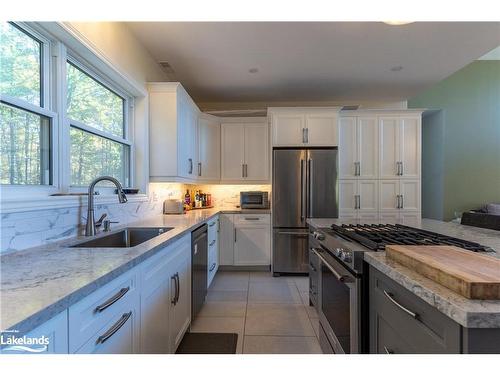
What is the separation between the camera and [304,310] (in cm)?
260

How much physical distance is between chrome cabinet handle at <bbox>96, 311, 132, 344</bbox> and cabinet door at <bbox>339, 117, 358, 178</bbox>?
11.4 ft

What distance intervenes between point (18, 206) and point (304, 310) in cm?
242

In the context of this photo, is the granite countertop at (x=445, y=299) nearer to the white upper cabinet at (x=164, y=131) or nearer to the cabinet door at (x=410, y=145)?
the white upper cabinet at (x=164, y=131)

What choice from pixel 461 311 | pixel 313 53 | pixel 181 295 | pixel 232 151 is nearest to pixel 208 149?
pixel 232 151

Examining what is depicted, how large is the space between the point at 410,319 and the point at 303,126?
10.4 ft

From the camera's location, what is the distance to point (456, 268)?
81 centimetres

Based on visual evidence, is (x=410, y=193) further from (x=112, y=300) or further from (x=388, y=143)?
(x=112, y=300)

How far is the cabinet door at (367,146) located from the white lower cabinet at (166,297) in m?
2.95

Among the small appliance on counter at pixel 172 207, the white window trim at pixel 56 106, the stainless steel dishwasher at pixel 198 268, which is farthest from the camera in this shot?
the small appliance on counter at pixel 172 207

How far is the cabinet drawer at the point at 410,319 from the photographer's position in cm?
72

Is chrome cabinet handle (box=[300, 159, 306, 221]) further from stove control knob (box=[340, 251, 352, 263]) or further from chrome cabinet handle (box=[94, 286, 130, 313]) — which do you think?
chrome cabinet handle (box=[94, 286, 130, 313])

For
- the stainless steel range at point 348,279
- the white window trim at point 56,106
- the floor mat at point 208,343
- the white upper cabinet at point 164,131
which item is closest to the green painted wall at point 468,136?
the stainless steel range at point 348,279
